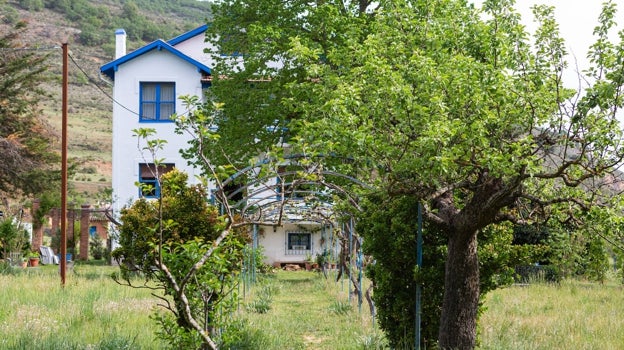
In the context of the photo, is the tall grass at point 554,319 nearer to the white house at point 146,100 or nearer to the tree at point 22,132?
the white house at point 146,100

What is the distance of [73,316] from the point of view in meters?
15.7

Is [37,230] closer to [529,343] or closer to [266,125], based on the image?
[266,125]

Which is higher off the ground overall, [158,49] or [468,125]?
[158,49]

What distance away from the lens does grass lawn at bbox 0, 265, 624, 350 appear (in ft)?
43.9

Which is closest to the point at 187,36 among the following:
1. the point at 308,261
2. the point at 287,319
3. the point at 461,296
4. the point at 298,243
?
the point at 298,243

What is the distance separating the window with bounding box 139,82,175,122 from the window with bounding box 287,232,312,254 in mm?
9276

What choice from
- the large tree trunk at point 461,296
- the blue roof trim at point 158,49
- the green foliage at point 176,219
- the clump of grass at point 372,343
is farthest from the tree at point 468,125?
the blue roof trim at point 158,49

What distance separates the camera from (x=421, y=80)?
10.2 metres

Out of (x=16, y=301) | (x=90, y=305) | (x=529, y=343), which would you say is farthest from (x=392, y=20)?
(x=16, y=301)

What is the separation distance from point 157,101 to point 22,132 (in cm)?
1222

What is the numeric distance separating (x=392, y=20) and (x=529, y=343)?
572 centimetres

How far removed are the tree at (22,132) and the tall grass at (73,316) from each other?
2391 centimetres

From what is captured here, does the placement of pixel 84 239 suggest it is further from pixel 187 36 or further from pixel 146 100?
pixel 187 36

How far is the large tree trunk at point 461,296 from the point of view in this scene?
12.2m
